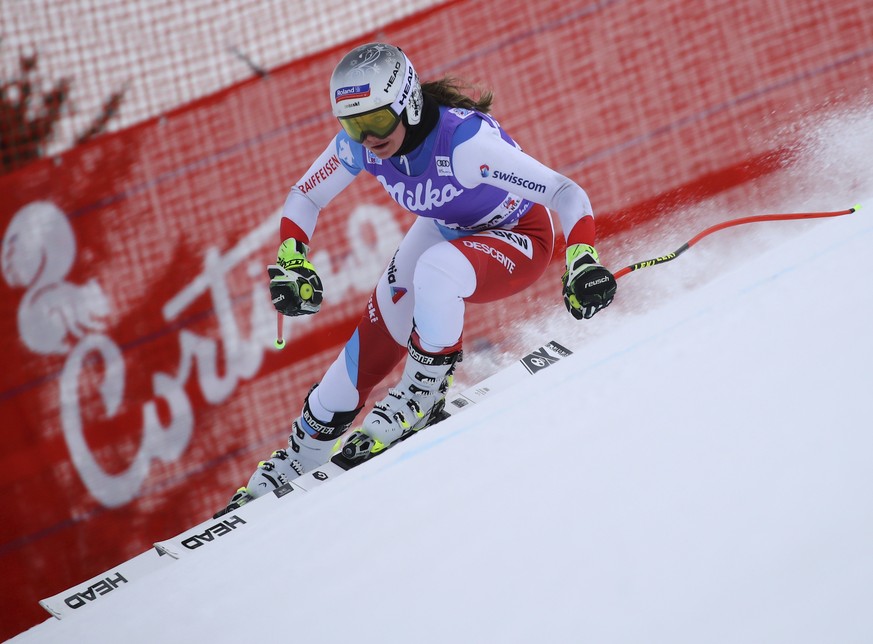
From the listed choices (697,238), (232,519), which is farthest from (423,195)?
(232,519)

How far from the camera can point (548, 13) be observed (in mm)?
4512

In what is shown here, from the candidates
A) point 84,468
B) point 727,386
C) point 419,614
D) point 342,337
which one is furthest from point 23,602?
point 727,386

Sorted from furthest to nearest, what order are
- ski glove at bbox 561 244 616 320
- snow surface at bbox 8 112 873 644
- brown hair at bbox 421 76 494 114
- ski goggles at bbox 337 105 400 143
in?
brown hair at bbox 421 76 494 114 → ski goggles at bbox 337 105 400 143 → ski glove at bbox 561 244 616 320 → snow surface at bbox 8 112 873 644

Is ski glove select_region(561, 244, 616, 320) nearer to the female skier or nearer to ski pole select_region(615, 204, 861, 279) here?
the female skier

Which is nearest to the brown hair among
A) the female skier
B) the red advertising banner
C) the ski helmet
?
the female skier

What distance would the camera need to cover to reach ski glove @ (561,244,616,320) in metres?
2.53

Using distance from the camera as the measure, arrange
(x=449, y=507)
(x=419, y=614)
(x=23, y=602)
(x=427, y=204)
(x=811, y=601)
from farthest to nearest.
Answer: (x=23, y=602), (x=427, y=204), (x=449, y=507), (x=419, y=614), (x=811, y=601)

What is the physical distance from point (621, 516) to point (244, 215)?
3.20 metres

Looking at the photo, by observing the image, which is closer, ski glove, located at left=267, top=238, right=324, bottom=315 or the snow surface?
the snow surface

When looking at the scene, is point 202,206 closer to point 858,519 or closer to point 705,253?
point 705,253

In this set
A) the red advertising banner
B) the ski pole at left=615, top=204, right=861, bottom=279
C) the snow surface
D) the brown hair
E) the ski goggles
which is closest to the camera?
the snow surface

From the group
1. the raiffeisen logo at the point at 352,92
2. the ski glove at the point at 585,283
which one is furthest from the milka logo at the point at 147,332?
the ski glove at the point at 585,283

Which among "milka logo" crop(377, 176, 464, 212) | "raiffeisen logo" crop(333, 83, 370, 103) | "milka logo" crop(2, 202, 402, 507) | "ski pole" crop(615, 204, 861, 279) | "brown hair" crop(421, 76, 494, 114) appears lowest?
"milka logo" crop(2, 202, 402, 507)

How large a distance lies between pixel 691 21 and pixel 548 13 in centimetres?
74
